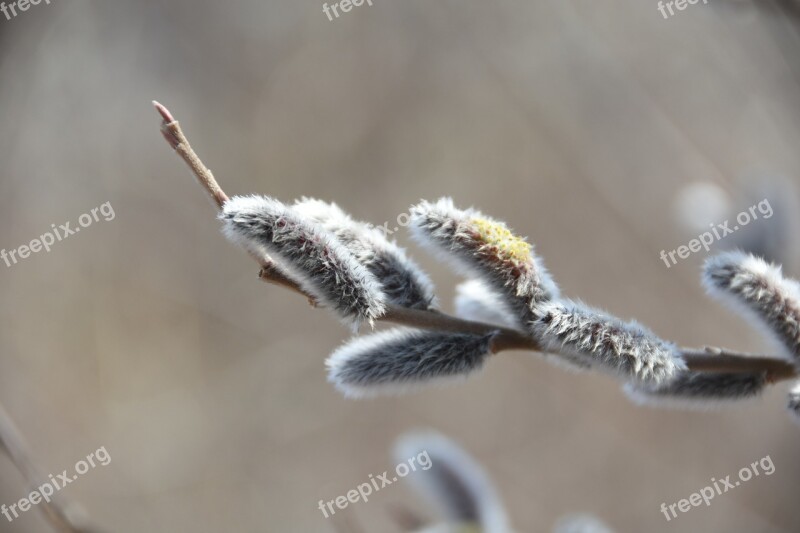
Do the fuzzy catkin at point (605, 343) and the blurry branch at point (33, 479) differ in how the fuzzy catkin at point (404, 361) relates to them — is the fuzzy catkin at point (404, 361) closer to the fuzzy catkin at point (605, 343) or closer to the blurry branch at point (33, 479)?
the fuzzy catkin at point (605, 343)

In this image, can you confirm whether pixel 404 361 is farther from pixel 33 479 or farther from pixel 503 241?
pixel 33 479

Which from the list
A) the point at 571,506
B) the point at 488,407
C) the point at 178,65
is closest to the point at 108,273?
the point at 178,65

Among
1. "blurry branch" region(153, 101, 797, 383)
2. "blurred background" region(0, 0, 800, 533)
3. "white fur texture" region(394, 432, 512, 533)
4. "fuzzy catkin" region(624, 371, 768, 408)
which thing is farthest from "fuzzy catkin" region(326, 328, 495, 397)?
"blurred background" region(0, 0, 800, 533)

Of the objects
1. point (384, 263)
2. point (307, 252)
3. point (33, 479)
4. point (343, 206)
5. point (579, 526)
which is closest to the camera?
point (307, 252)

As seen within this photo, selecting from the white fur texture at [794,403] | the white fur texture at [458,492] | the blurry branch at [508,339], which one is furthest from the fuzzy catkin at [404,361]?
the white fur texture at [458,492]

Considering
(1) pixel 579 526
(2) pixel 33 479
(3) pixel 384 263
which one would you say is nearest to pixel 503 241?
(3) pixel 384 263

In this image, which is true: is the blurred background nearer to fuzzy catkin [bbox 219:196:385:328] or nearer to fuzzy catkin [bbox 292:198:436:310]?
fuzzy catkin [bbox 292:198:436:310]
